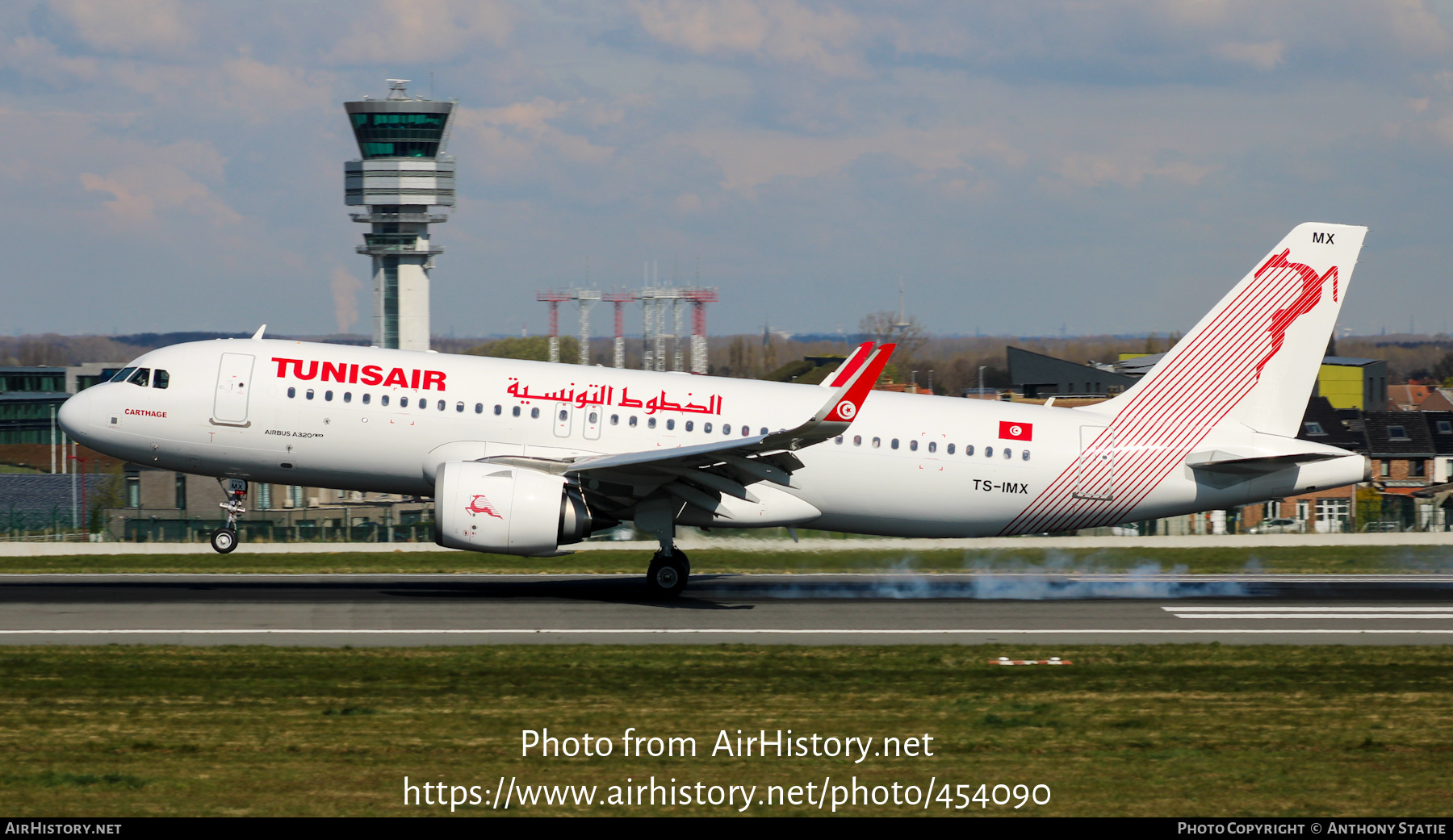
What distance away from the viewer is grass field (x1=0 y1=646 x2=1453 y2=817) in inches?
499

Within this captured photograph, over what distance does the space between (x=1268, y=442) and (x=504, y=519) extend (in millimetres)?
15711

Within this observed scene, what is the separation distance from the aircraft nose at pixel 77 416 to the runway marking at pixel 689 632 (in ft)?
20.4

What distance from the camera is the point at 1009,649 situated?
68.3ft

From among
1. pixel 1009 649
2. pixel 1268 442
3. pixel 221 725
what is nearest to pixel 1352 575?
pixel 1268 442

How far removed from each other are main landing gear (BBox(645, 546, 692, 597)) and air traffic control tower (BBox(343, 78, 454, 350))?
99.3 m

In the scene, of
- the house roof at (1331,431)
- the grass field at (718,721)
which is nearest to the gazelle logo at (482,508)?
the grass field at (718,721)

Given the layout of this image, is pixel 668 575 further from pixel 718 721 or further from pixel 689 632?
pixel 718 721

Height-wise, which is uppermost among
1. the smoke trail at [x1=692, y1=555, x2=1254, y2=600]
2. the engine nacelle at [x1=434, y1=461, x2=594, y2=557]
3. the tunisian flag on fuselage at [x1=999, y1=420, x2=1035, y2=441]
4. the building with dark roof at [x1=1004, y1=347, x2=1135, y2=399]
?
the building with dark roof at [x1=1004, y1=347, x2=1135, y2=399]

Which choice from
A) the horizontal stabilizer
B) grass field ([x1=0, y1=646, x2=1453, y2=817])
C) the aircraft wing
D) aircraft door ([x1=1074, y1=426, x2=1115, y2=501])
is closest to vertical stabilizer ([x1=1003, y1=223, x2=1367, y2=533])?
aircraft door ([x1=1074, y1=426, x2=1115, y2=501])

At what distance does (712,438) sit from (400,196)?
101 metres

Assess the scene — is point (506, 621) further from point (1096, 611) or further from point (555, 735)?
point (1096, 611)

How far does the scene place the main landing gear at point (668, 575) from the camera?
26.2 m

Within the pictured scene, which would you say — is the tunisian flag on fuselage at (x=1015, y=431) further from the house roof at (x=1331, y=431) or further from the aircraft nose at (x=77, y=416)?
the house roof at (x=1331, y=431)

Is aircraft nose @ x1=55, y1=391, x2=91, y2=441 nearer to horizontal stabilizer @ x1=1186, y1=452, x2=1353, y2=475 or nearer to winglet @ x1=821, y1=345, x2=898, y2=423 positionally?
winglet @ x1=821, y1=345, x2=898, y2=423
